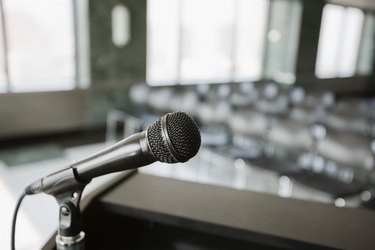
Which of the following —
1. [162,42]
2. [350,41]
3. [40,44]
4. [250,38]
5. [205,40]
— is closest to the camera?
[40,44]

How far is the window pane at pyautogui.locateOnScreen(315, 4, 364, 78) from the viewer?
9.19m

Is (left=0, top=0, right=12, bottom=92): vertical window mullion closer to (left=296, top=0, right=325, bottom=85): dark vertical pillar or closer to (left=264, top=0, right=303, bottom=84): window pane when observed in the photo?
(left=264, top=0, right=303, bottom=84): window pane

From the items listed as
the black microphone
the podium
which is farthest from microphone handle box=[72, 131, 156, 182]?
the podium

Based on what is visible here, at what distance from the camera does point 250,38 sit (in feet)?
26.4

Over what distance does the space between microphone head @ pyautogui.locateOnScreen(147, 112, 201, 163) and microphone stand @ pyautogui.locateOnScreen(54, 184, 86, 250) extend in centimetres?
21

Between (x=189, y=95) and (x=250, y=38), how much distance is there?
3807mm

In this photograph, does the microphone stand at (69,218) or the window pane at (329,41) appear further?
the window pane at (329,41)

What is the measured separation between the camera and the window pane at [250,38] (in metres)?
7.72

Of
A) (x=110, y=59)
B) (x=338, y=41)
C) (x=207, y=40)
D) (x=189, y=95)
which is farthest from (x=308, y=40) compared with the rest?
(x=110, y=59)

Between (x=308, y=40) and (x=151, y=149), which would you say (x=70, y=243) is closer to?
(x=151, y=149)

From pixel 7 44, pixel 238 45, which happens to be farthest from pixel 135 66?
pixel 238 45

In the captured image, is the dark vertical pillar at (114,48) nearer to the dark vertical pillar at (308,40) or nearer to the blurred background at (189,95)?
the blurred background at (189,95)

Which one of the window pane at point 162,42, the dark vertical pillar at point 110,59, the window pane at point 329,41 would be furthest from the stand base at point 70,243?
the window pane at point 329,41

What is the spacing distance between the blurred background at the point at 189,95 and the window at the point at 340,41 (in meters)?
0.10
